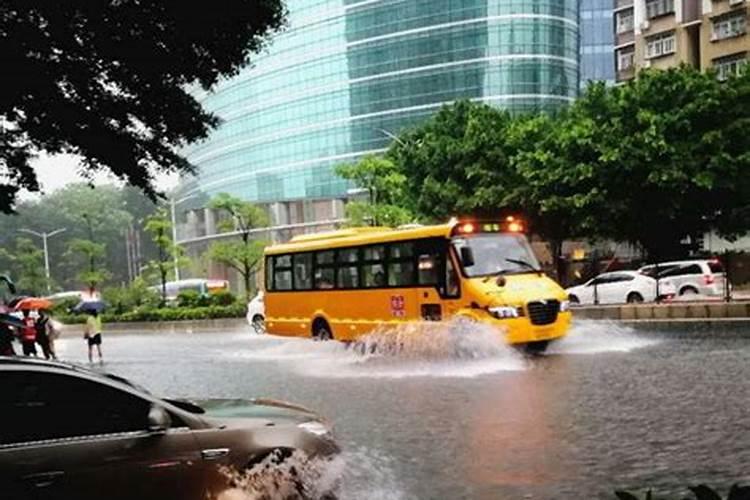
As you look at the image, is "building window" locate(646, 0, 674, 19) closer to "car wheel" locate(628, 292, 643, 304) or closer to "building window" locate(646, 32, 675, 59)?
"building window" locate(646, 32, 675, 59)

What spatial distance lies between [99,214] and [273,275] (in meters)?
88.8

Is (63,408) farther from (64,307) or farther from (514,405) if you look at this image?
(64,307)

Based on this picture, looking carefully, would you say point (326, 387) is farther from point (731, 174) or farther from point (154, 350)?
point (731, 174)

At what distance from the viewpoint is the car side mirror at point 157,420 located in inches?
212

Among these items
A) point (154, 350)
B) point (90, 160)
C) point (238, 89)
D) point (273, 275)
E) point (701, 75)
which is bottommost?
point (154, 350)

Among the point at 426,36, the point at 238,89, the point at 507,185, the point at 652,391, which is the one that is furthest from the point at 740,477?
the point at 238,89

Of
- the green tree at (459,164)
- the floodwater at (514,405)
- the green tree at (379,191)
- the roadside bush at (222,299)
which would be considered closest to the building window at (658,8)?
the green tree at (459,164)

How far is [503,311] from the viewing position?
16.0 meters

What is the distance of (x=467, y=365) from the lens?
16.4 m

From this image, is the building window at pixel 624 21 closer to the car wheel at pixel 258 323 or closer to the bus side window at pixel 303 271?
the car wheel at pixel 258 323

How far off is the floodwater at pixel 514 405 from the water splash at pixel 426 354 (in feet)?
0.12

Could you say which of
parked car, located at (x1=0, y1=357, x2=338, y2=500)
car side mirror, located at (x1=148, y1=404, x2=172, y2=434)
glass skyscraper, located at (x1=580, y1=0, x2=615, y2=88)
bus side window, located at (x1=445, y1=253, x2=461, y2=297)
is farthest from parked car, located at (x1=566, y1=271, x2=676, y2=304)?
glass skyscraper, located at (x1=580, y1=0, x2=615, y2=88)

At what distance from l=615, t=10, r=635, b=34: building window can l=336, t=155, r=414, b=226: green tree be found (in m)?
22.2

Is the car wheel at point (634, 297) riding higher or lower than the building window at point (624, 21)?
lower
